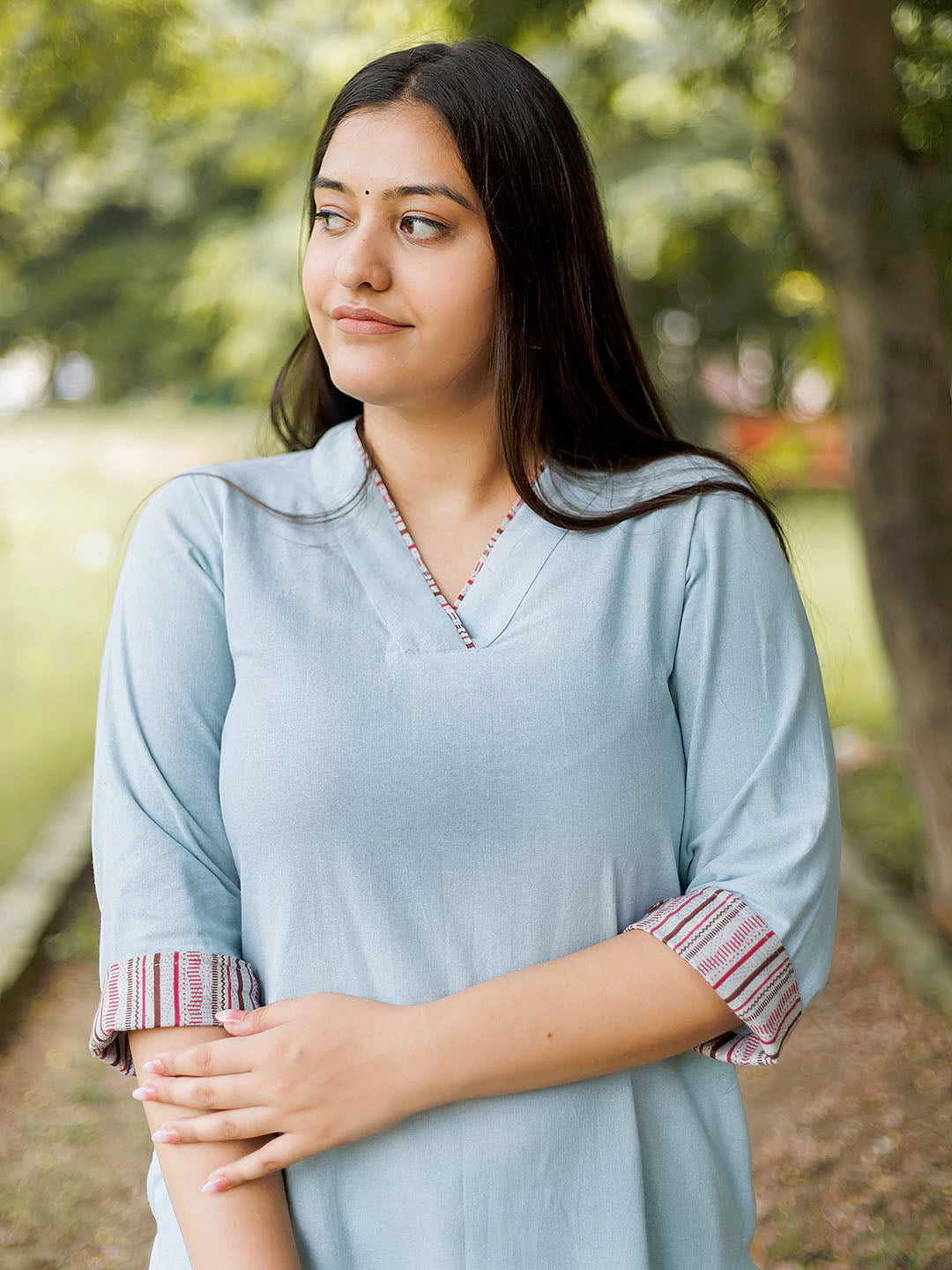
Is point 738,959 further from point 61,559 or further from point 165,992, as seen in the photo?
point 61,559

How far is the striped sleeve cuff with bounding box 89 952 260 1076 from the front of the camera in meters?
1.17

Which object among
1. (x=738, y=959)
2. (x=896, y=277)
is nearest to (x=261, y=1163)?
(x=738, y=959)

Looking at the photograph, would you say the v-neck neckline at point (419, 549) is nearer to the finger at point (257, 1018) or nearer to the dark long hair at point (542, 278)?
the dark long hair at point (542, 278)

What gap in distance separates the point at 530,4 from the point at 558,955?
218cm

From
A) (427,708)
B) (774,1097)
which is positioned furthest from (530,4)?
(774,1097)

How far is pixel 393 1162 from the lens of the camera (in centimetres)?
122

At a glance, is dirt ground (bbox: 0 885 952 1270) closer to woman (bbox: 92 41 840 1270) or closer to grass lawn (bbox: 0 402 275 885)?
grass lawn (bbox: 0 402 275 885)

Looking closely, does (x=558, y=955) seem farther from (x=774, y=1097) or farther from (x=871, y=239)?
(x=774, y=1097)

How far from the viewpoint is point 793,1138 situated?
2.96 metres

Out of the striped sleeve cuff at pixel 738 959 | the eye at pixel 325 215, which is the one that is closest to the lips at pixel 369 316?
the eye at pixel 325 215

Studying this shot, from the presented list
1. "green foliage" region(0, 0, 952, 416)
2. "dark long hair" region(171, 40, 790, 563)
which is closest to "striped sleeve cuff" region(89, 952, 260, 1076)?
"dark long hair" region(171, 40, 790, 563)

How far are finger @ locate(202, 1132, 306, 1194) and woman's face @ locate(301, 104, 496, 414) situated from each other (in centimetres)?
71

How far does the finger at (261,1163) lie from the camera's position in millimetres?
1145

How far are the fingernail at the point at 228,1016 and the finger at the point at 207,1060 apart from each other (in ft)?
0.05
